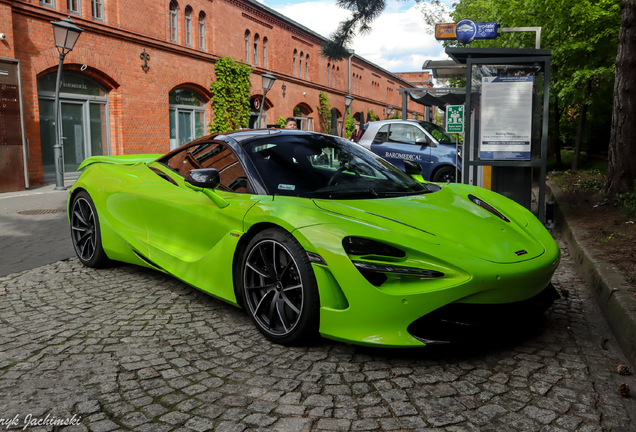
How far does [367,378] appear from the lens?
112 inches

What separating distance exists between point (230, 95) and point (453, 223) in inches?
892

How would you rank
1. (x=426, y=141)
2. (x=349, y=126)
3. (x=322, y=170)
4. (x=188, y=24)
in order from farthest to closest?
(x=349, y=126) → (x=188, y=24) → (x=426, y=141) → (x=322, y=170)

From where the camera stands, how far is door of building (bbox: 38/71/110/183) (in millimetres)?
15562

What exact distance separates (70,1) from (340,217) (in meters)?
16.8

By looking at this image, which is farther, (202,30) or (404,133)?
(202,30)

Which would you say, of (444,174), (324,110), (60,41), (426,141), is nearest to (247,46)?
(324,110)

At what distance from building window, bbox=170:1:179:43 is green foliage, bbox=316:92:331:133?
1514 centimetres

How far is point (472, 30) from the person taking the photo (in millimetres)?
10680

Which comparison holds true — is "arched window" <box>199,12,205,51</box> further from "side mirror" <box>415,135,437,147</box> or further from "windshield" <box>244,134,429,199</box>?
"windshield" <box>244,134,429,199</box>

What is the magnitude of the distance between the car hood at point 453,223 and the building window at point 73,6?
1638cm

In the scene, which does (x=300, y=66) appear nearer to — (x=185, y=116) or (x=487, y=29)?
(x=185, y=116)

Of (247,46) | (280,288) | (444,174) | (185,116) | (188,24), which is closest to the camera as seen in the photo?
(280,288)

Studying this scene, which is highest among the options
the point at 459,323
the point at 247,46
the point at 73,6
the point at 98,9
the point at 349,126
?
the point at 247,46

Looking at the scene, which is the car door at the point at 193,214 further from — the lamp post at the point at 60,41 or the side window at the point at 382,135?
the lamp post at the point at 60,41
